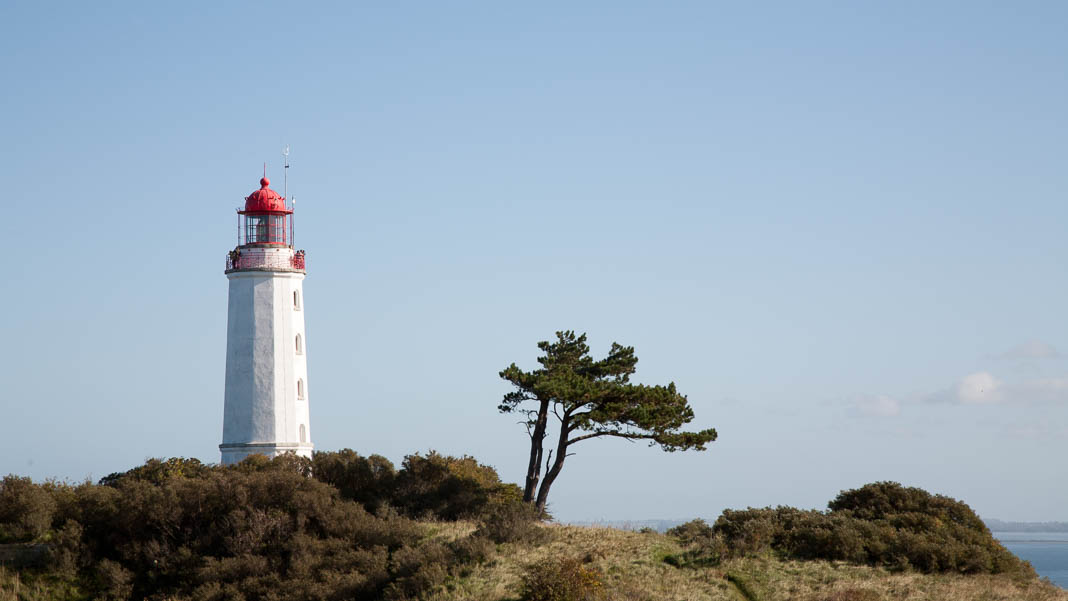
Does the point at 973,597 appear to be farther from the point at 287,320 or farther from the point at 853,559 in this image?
the point at 287,320

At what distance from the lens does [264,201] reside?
4759cm

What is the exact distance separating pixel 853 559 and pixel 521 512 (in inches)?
355

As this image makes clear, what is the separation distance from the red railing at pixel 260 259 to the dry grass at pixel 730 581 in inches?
741

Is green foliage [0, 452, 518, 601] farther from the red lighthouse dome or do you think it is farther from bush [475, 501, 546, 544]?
the red lighthouse dome

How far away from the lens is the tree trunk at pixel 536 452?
125 ft

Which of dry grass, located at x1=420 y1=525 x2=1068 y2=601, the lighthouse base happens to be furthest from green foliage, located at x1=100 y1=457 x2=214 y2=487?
dry grass, located at x1=420 y1=525 x2=1068 y2=601

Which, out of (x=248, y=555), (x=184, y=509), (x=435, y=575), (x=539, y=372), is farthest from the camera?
(x=539, y=372)

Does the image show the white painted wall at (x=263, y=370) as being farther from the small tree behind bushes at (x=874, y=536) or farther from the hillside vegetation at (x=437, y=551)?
the small tree behind bushes at (x=874, y=536)

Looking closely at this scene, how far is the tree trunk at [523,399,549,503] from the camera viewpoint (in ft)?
125

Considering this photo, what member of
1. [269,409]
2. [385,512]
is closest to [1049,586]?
[385,512]

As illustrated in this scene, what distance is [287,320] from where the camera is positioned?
46031mm

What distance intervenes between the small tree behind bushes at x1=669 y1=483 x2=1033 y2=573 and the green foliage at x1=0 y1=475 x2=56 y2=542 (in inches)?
702

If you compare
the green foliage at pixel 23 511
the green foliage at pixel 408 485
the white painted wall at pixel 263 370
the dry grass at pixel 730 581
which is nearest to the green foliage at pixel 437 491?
the green foliage at pixel 408 485

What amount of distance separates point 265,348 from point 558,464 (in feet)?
44.2
